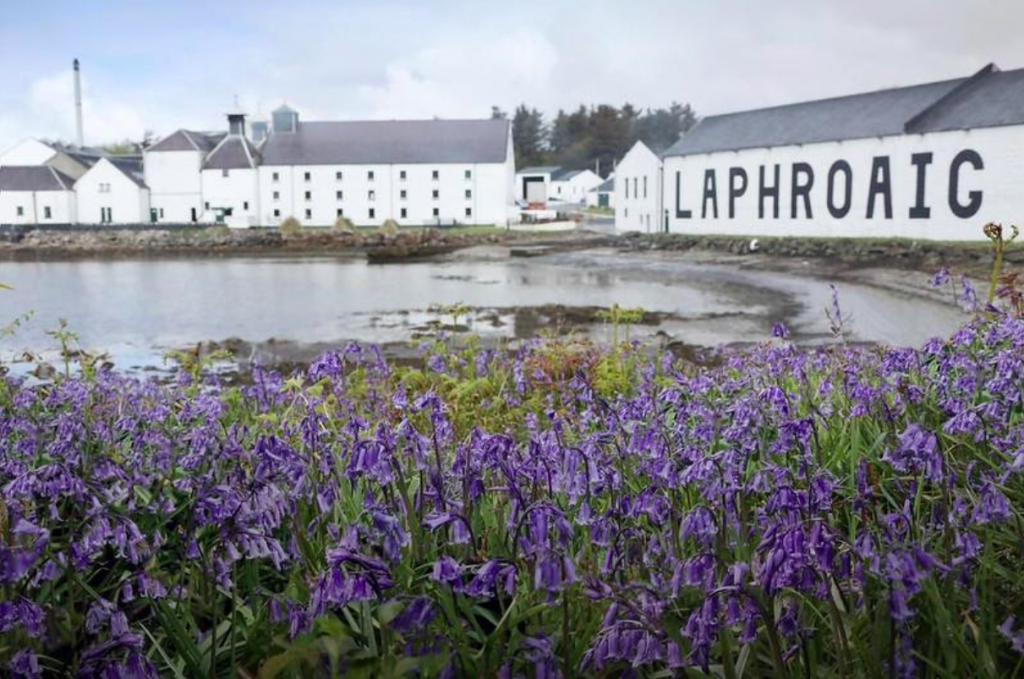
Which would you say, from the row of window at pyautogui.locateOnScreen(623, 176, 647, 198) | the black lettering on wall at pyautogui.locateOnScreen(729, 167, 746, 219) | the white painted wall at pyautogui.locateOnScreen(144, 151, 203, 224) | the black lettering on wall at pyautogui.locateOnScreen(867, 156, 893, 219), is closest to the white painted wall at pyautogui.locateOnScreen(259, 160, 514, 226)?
the white painted wall at pyautogui.locateOnScreen(144, 151, 203, 224)

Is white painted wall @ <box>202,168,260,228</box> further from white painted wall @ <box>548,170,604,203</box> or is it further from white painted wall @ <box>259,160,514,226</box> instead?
white painted wall @ <box>548,170,604,203</box>

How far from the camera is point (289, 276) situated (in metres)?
22.4

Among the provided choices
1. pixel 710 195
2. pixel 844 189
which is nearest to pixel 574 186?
pixel 710 195

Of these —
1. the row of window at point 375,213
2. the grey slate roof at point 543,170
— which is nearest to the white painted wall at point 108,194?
the row of window at point 375,213

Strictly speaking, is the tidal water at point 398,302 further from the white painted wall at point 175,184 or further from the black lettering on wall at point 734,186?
the black lettering on wall at point 734,186

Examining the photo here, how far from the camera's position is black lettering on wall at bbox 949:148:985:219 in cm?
2342

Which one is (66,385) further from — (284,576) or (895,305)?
Answer: (895,305)

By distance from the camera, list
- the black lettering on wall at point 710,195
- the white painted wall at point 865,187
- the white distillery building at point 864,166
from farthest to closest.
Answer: the black lettering on wall at point 710,195
the white distillery building at point 864,166
the white painted wall at point 865,187

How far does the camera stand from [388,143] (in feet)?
160

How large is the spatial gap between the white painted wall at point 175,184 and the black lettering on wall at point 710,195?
16965 mm

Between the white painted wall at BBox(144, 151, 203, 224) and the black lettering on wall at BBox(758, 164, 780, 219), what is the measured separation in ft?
58.1

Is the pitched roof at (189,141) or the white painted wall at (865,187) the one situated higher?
the pitched roof at (189,141)

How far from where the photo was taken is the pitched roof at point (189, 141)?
3288 centimetres

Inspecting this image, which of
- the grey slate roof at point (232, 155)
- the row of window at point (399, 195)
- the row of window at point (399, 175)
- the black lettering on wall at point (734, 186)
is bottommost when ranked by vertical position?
the black lettering on wall at point (734, 186)
